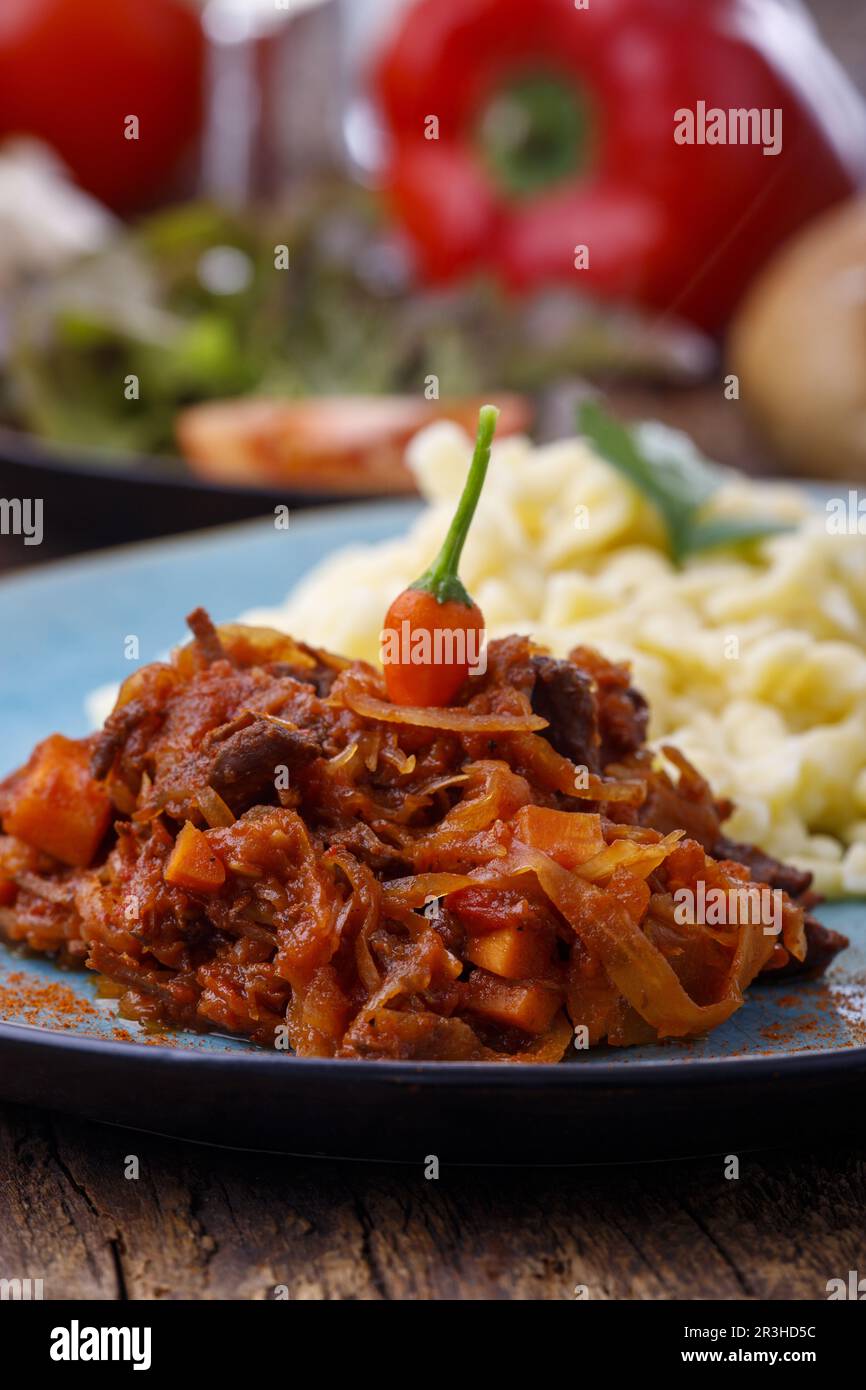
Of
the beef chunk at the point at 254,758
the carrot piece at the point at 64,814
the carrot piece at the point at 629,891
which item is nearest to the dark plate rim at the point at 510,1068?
the carrot piece at the point at 629,891

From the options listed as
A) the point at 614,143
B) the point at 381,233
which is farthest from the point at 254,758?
the point at 614,143

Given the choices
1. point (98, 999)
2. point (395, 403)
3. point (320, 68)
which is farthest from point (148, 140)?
point (98, 999)

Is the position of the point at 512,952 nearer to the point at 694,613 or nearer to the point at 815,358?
the point at 694,613

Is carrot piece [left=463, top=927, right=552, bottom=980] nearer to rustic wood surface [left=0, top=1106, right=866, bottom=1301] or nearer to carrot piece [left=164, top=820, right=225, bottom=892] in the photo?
rustic wood surface [left=0, top=1106, right=866, bottom=1301]

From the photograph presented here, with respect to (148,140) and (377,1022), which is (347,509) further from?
(148,140)

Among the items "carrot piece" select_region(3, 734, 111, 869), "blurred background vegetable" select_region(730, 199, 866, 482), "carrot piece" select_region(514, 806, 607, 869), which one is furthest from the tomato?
"carrot piece" select_region(514, 806, 607, 869)

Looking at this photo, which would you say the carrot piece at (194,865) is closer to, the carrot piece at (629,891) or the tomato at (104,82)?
the carrot piece at (629,891)
